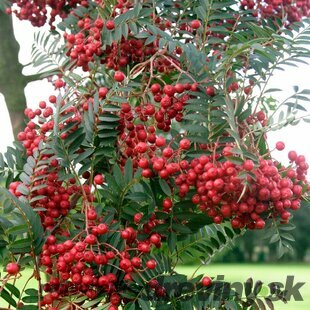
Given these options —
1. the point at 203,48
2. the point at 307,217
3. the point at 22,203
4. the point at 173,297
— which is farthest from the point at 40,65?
the point at 307,217

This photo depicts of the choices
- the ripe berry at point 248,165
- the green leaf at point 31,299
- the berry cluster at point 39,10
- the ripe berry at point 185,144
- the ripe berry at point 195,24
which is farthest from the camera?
the berry cluster at point 39,10

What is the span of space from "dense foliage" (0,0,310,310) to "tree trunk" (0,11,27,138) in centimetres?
69

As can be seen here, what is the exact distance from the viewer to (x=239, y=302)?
1.46 meters

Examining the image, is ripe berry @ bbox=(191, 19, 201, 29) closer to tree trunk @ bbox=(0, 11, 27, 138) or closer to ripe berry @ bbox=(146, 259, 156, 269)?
ripe berry @ bbox=(146, 259, 156, 269)

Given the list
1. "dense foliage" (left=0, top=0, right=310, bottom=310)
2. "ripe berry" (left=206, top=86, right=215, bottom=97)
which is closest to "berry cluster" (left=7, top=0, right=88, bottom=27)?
"dense foliage" (left=0, top=0, right=310, bottom=310)

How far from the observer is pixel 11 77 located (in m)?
2.22

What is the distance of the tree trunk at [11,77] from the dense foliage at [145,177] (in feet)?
2.27

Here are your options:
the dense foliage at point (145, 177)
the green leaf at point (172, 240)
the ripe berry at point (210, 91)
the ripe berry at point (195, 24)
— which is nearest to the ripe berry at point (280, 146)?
the dense foliage at point (145, 177)

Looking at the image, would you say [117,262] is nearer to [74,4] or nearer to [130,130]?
[130,130]

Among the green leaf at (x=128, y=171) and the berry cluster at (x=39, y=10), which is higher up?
the berry cluster at (x=39, y=10)

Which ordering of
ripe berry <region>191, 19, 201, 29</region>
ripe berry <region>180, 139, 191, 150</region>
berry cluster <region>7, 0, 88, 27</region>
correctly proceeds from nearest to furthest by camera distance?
ripe berry <region>180, 139, 191, 150</region>, ripe berry <region>191, 19, 201, 29</region>, berry cluster <region>7, 0, 88, 27</region>

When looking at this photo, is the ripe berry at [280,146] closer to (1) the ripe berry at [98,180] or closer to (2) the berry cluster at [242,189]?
(2) the berry cluster at [242,189]

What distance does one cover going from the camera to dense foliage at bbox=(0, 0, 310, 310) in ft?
3.95

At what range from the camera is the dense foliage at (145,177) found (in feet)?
3.95
